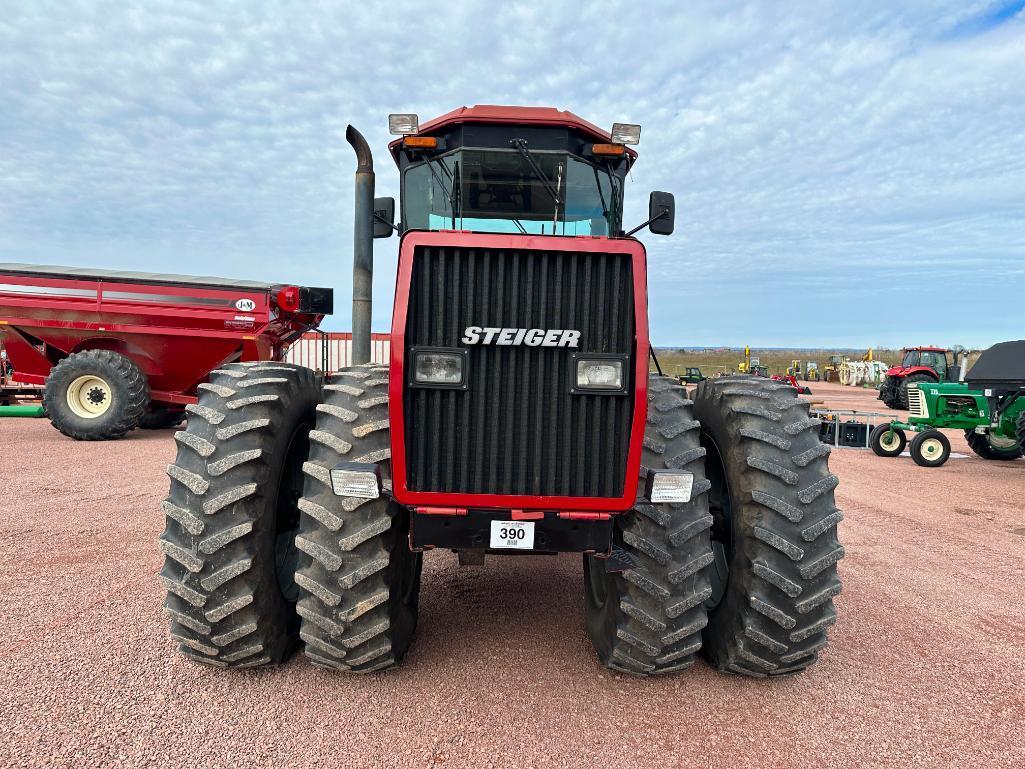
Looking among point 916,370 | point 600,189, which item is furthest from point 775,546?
point 916,370

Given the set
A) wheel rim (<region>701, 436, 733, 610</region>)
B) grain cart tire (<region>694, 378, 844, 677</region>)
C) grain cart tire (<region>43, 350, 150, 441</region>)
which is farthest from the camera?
grain cart tire (<region>43, 350, 150, 441</region>)

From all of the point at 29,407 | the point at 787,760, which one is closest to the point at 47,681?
the point at 787,760

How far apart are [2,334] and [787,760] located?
13554 mm

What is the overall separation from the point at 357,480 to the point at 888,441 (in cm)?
1340

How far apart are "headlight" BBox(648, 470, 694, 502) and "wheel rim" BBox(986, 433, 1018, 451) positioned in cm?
1340

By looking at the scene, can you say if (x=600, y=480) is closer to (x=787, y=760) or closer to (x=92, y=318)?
(x=787, y=760)

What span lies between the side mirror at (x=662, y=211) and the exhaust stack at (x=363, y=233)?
6.50 ft

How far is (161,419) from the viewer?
522 inches

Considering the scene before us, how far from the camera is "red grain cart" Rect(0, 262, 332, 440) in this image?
10.9m

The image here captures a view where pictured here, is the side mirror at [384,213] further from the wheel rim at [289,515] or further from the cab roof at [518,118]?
the wheel rim at [289,515]

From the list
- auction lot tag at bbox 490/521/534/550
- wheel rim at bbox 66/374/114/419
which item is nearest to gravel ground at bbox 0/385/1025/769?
auction lot tag at bbox 490/521/534/550

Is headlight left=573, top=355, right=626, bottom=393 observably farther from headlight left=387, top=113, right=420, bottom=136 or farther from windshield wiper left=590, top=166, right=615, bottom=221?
headlight left=387, top=113, right=420, bottom=136

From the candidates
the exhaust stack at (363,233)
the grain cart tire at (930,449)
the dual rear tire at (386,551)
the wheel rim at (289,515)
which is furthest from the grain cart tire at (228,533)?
the grain cart tire at (930,449)

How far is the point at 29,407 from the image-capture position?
46.0ft
